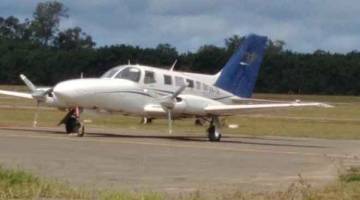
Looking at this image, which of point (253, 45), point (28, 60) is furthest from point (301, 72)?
point (253, 45)

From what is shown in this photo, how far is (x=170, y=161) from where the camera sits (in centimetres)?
2291

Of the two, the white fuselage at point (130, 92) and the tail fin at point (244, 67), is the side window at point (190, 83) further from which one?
the tail fin at point (244, 67)

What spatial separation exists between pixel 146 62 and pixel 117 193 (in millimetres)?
110196

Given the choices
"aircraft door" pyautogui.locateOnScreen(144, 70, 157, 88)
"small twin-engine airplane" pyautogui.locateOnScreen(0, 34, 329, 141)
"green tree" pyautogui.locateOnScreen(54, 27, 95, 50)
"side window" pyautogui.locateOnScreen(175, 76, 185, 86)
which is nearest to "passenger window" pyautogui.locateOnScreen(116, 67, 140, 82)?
"small twin-engine airplane" pyautogui.locateOnScreen(0, 34, 329, 141)

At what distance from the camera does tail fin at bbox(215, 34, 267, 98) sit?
3941cm

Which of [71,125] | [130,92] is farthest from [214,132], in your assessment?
[71,125]

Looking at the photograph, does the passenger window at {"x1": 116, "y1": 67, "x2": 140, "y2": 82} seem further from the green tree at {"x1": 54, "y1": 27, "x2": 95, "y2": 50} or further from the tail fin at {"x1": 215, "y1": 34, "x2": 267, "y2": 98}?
the green tree at {"x1": 54, "y1": 27, "x2": 95, "y2": 50}

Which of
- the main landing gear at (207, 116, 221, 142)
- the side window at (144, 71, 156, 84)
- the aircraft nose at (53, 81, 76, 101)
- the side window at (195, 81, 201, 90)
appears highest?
the side window at (144, 71, 156, 84)

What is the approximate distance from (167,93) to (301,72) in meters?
104

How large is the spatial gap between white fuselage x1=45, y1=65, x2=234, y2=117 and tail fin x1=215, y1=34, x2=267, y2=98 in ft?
10.6

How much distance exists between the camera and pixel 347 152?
95.2 feet

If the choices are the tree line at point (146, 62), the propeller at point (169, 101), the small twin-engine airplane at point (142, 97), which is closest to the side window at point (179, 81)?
the small twin-engine airplane at point (142, 97)

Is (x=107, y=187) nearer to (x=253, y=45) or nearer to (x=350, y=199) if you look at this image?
(x=350, y=199)

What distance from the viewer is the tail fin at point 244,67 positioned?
39.4 m
